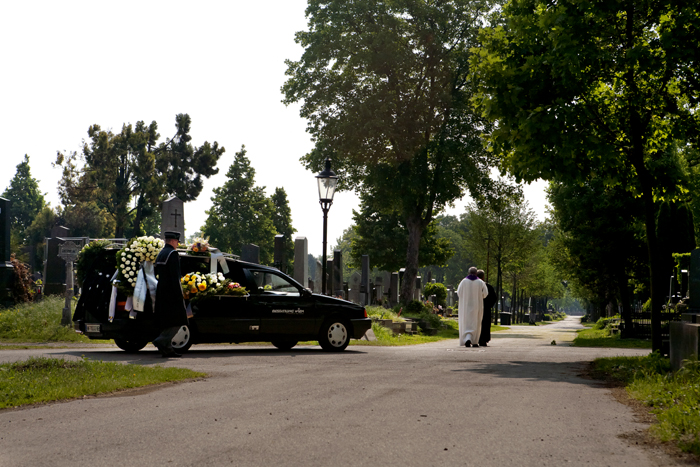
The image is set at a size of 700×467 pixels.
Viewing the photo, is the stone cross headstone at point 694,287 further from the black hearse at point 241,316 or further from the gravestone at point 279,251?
the gravestone at point 279,251

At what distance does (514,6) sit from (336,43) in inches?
898

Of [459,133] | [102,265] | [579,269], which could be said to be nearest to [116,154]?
[459,133]

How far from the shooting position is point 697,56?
38.8 feet

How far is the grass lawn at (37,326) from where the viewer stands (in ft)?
56.1

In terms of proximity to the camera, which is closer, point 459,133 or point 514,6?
point 514,6

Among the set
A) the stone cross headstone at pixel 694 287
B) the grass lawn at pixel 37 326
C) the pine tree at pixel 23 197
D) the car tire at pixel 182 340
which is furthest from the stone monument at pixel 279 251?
the pine tree at pixel 23 197

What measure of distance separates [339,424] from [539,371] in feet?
19.3

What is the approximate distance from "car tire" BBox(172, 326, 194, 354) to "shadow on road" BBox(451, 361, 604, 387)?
16.7ft

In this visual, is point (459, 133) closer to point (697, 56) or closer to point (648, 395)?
point (697, 56)

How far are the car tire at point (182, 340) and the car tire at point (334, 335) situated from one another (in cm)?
271

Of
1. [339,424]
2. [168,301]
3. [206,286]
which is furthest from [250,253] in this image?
[339,424]

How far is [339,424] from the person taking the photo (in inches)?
247

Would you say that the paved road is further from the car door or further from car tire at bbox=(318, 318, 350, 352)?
car tire at bbox=(318, 318, 350, 352)

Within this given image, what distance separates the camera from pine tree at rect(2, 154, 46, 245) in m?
94.0
